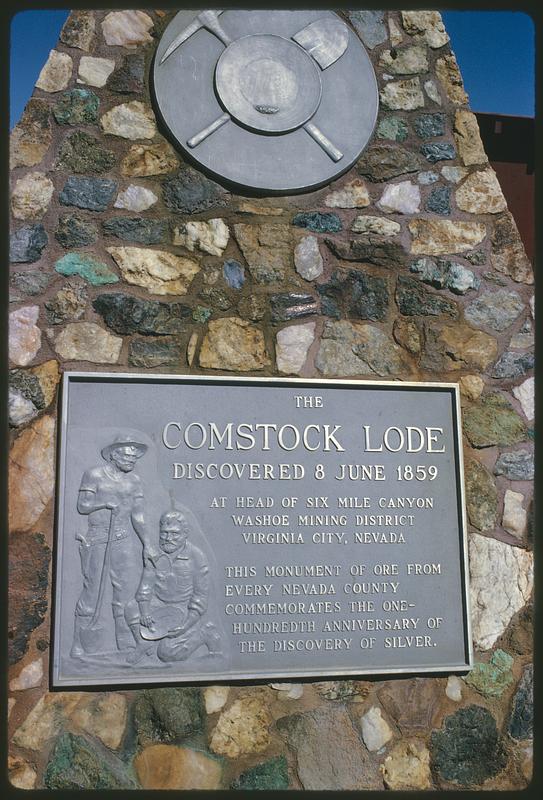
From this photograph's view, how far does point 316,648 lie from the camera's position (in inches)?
124

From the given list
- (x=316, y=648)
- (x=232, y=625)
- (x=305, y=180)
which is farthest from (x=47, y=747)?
(x=305, y=180)

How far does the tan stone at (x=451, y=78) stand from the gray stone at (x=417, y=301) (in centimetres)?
96

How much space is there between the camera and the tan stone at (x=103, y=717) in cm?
295

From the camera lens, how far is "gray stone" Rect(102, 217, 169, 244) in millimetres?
3293

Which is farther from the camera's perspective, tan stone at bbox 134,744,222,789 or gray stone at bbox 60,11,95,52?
gray stone at bbox 60,11,95,52

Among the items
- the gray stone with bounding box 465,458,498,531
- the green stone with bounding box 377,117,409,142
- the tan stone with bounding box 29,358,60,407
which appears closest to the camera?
the tan stone with bounding box 29,358,60,407

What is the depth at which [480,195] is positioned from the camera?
3.67 m

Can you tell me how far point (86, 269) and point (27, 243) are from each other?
0.26 m

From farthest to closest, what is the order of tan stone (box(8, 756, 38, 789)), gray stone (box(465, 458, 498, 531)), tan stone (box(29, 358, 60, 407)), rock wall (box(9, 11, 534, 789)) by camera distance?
gray stone (box(465, 458, 498, 531)) → tan stone (box(29, 358, 60, 407)) → rock wall (box(9, 11, 534, 789)) → tan stone (box(8, 756, 38, 789))

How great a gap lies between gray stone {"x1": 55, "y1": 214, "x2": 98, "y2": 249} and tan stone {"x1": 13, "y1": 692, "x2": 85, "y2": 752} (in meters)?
1.82

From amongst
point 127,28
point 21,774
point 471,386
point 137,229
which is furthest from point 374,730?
point 127,28

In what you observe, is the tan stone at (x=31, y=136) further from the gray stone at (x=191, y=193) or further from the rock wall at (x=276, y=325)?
the gray stone at (x=191, y=193)

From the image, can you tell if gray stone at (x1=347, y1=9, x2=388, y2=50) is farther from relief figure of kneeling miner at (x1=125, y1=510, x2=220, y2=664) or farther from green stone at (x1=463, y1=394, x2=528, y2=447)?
relief figure of kneeling miner at (x1=125, y1=510, x2=220, y2=664)

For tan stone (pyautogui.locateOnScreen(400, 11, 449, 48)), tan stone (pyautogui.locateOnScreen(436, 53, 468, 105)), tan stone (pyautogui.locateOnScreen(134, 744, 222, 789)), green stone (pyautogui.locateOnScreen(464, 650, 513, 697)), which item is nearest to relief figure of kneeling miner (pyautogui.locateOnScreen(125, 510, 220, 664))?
tan stone (pyautogui.locateOnScreen(134, 744, 222, 789))
